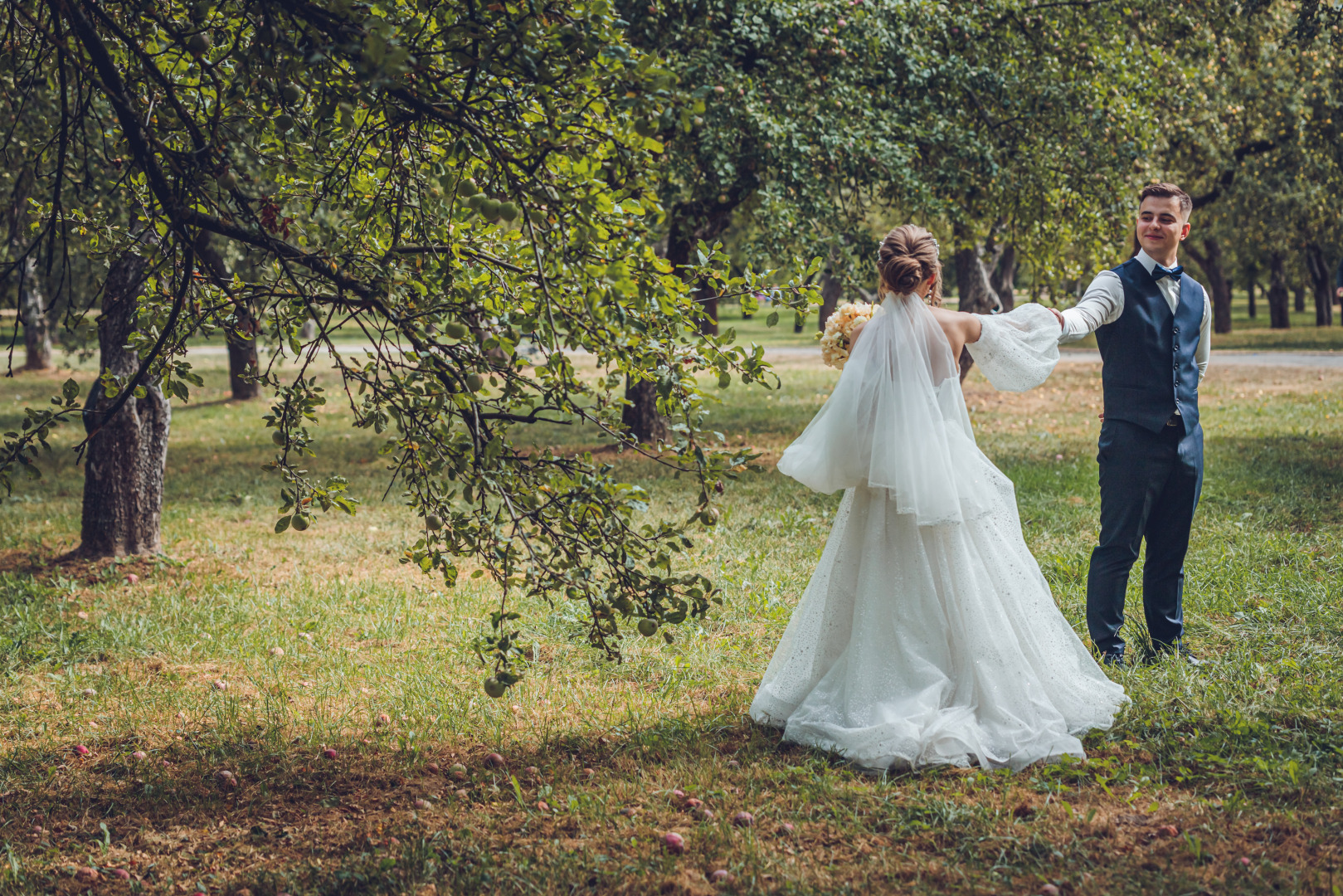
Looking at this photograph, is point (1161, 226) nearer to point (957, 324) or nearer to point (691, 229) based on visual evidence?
point (957, 324)

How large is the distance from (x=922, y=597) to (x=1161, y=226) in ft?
6.99

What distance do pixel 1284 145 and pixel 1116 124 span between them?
12.8 meters

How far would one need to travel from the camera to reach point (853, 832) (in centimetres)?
A: 361

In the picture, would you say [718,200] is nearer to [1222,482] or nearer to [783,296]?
[1222,482]

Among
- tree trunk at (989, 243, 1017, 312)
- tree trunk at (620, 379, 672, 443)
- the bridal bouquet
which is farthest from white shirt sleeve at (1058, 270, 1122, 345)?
tree trunk at (989, 243, 1017, 312)

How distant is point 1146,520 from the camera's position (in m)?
4.84

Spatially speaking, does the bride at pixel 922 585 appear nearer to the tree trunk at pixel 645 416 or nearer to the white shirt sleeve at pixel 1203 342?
the white shirt sleeve at pixel 1203 342

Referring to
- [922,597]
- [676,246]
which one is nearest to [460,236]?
[922,597]

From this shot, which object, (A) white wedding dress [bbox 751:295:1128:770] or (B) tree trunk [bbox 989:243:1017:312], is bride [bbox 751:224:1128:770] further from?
(B) tree trunk [bbox 989:243:1017:312]

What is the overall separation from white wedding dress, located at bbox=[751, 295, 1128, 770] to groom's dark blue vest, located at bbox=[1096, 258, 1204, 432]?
495mm

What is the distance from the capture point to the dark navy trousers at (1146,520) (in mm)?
4770

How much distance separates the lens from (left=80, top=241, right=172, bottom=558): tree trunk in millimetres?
7418

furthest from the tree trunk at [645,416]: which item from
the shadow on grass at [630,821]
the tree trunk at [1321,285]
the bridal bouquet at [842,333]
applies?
the tree trunk at [1321,285]

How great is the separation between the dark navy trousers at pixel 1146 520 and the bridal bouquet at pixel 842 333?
127cm
